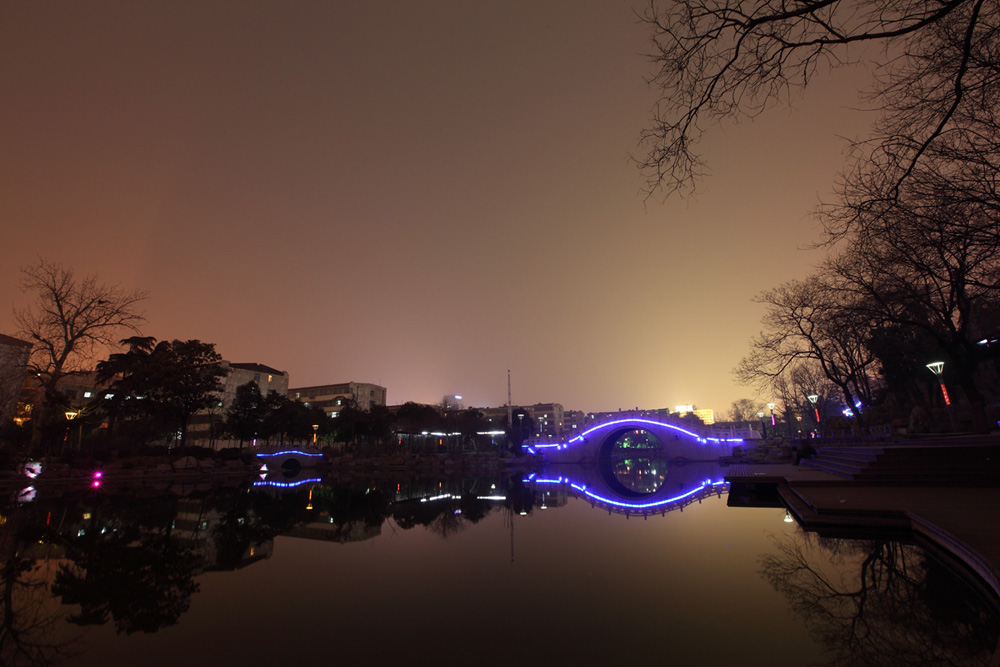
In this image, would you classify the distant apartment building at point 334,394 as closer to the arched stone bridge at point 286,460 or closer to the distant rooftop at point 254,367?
the distant rooftop at point 254,367

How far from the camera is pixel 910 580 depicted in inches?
212

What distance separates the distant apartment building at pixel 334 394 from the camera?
82438 millimetres

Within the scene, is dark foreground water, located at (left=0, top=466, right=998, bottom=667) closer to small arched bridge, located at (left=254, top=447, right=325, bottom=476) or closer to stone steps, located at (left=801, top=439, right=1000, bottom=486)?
stone steps, located at (left=801, top=439, right=1000, bottom=486)

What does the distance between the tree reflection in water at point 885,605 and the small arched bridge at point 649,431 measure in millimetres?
45832

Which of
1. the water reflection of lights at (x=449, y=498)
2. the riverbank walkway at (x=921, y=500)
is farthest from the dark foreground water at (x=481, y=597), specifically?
the water reflection of lights at (x=449, y=498)

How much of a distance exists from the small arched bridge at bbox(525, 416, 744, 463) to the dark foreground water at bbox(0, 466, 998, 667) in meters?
43.7

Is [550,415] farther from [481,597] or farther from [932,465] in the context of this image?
[481,597]

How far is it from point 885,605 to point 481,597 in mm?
4431

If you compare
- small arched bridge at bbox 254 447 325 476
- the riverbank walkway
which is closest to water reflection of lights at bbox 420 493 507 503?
the riverbank walkway

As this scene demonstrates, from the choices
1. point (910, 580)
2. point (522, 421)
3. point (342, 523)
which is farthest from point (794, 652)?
point (522, 421)

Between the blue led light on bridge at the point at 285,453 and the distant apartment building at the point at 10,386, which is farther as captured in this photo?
the blue led light on bridge at the point at 285,453

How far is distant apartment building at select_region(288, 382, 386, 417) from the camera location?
82.4 metres

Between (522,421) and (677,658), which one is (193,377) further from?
(522,421)

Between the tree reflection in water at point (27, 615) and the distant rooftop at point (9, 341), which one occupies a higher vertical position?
the distant rooftop at point (9, 341)
